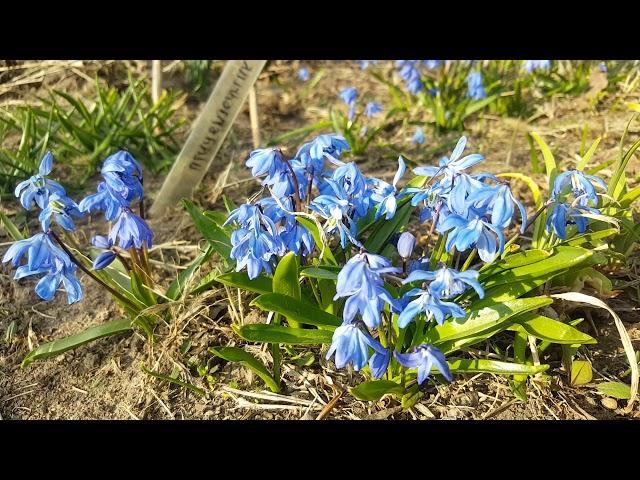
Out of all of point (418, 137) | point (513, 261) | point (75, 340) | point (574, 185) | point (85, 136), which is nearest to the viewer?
point (574, 185)

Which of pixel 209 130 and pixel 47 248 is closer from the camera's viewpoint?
pixel 47 248

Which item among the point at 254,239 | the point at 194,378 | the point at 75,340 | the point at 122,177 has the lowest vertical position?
the point at 194,378

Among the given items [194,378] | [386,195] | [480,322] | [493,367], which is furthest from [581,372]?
[194,378]

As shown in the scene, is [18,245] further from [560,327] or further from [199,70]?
[199,70]

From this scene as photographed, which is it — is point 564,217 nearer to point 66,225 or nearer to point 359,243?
point 359,243

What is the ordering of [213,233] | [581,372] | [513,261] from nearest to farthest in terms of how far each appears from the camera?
[513,261], [581,372], [213,233]

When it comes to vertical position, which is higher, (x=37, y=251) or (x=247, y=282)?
(x=37, y=251)
